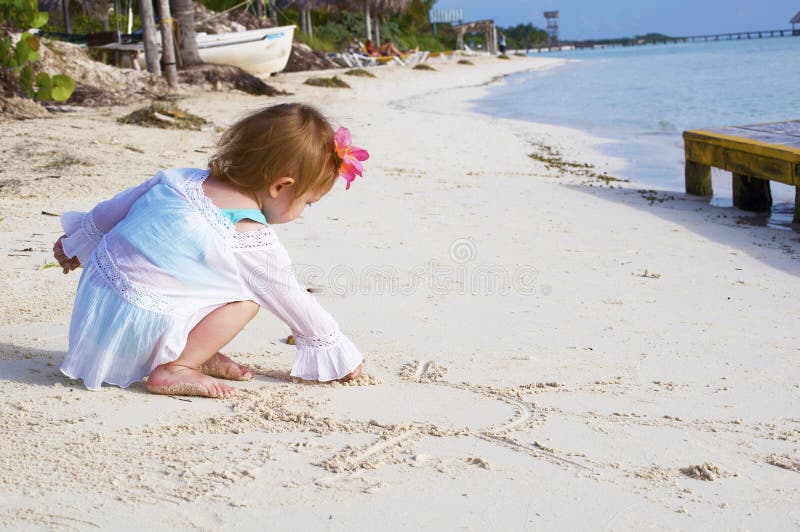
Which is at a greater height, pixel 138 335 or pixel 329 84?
pixel 329 84

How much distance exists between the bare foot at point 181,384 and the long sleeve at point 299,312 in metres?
0.28

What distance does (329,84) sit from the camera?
1794 cm

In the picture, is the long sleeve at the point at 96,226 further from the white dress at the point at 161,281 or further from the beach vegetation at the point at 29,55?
the beach vegetation at the point at 29,55

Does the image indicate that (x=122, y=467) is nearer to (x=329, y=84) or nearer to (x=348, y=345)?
(x=348, y=345)

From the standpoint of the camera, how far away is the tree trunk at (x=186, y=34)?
13.5 metres

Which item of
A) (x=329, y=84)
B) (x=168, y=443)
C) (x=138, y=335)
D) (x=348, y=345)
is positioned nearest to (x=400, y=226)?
(x=348, y=345)

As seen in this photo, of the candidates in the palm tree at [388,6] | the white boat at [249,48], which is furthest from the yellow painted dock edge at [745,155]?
the palm tree at [388,6]

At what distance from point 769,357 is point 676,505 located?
1408 mm

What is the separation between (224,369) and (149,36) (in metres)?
10.1

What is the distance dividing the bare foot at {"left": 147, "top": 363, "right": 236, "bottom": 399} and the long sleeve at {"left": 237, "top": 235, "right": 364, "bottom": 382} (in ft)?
0.91

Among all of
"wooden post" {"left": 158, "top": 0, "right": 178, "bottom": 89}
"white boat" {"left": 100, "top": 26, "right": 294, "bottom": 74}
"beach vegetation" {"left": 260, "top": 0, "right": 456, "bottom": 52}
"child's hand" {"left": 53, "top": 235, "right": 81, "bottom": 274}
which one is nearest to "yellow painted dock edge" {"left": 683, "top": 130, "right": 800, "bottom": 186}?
"child's hand" {"left": 53, "top": 235, "right": 81, "bottom": 274}

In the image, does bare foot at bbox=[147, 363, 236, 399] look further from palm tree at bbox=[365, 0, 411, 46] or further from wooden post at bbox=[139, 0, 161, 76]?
palm tree at bbox=[365, 0, 411, 46]

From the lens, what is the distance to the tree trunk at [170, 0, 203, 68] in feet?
44.3

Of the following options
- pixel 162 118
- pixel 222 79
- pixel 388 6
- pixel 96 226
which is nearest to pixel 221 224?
pixel 96 226
